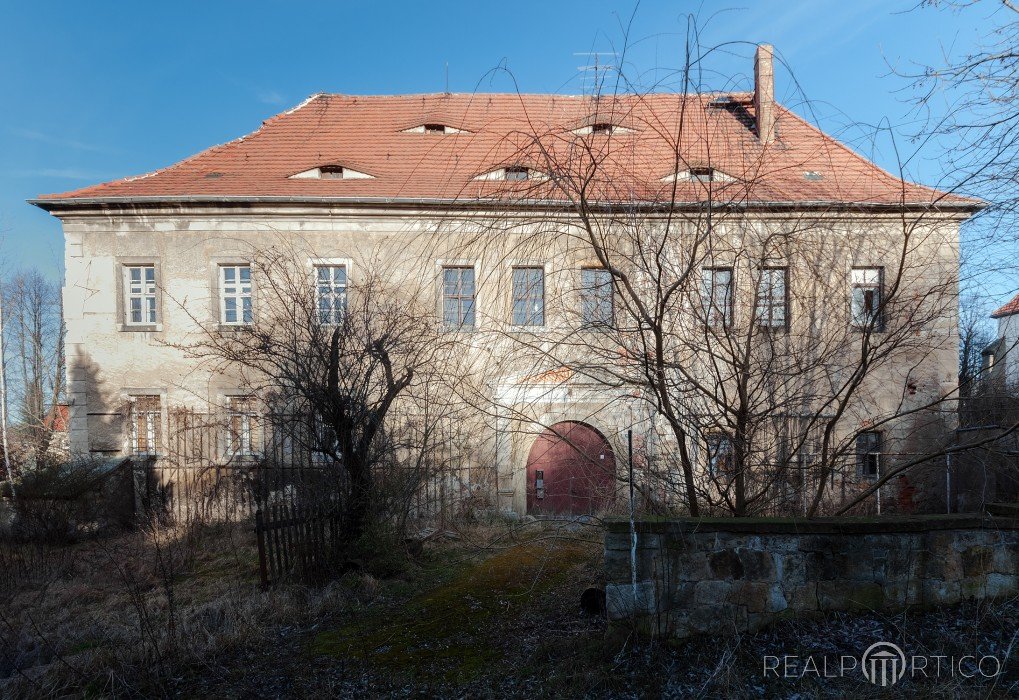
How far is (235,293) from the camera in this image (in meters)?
11.8

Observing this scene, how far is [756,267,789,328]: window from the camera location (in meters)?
4.67

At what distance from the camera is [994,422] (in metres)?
4.84

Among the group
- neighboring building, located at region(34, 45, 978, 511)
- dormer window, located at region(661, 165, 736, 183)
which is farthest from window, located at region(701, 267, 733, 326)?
neighboring building, located at region(34, 45, 978, 511)

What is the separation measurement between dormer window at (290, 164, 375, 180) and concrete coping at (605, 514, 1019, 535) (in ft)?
34.9

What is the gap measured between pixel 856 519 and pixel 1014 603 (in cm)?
126

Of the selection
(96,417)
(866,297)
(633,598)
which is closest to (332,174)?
(96,417)

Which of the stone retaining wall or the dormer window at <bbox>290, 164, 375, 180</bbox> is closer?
the stone retaining wall

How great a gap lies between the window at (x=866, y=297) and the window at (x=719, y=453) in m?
1.41

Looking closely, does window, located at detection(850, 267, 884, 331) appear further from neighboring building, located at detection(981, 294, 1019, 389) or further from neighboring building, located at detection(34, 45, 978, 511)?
neighboring building, located at detection(34, 45, 978, 511)

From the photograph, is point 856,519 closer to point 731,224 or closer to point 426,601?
point 731,224

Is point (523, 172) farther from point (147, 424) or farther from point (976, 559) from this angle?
point (147, 424)

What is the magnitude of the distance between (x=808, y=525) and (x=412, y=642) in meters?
3.37

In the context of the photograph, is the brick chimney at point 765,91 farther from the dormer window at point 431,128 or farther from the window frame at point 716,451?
the dormer window at point 431,128

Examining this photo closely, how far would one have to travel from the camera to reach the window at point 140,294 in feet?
39.1
